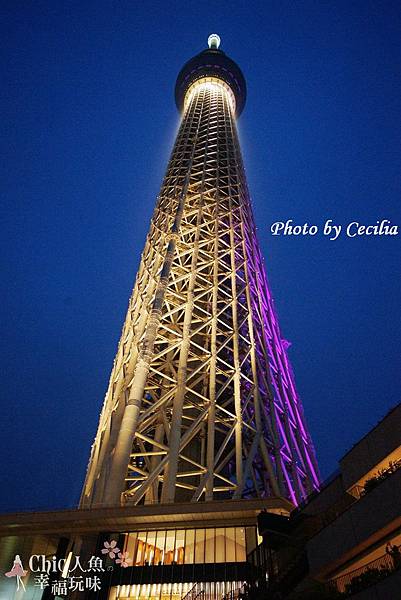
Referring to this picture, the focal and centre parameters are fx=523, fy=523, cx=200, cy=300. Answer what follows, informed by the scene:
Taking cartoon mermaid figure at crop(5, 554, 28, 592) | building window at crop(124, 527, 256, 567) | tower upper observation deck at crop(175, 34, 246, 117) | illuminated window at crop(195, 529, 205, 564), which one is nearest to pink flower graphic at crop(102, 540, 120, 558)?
building window at crop(124, 527, 256, 567)

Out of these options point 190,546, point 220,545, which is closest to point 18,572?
point 190,546

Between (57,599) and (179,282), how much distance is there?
25.3 m

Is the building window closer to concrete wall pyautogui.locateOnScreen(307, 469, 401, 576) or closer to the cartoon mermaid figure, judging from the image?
concrete wall pyautogui.locateOnScreen(307, 469, 401, 576)

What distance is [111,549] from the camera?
68.2 ft

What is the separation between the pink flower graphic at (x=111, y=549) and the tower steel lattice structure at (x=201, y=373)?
3.76m

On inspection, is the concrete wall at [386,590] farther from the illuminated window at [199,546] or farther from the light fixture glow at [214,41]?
the light fixture glow at [214,41]

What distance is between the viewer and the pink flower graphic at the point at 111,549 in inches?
811

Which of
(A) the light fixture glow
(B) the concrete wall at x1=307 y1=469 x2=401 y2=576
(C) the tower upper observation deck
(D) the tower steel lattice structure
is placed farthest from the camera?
(A) the light fixture glow

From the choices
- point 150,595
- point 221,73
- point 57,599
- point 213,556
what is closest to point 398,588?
point 213,556

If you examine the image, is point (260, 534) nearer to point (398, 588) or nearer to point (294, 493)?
point (398, 588)

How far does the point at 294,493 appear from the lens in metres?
30.8

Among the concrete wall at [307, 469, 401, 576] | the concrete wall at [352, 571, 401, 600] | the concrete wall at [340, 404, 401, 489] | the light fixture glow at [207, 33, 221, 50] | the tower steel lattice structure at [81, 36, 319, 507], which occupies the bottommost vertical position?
the concrete wall at [352, 571, 401, 600]

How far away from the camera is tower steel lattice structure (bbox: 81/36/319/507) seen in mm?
28867

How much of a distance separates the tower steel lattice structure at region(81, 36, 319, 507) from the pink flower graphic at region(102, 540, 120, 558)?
3.76 metres
